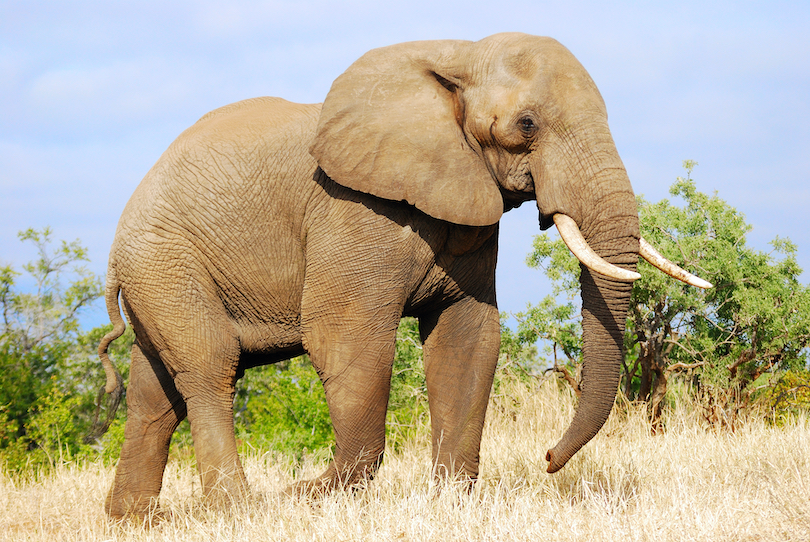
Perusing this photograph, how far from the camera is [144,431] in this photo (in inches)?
268

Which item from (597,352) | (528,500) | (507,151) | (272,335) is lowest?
(528,500)

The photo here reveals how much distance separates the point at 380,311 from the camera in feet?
17.5

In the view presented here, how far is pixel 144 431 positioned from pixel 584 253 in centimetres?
394

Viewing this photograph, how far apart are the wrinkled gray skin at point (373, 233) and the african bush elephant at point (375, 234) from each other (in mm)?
11

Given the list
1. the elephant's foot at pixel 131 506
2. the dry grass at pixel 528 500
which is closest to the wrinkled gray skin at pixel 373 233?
the dry grass at pixel 528 500

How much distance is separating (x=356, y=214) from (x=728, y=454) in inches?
165

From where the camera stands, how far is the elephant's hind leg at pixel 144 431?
6.75m

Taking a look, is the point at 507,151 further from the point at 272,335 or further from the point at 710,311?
the point at 710,311

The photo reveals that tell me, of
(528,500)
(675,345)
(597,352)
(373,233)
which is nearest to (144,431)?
(373,233)

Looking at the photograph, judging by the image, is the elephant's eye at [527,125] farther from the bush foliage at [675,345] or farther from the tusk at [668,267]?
the bush foliage at [675,345]

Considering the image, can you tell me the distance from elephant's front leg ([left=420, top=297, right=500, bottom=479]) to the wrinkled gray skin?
0.04 feet

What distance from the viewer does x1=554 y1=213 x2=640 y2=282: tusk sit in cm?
483

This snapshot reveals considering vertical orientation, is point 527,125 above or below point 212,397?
above

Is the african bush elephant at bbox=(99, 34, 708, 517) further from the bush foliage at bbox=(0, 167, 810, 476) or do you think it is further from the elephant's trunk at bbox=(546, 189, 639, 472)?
the bush foliage at bbox=(0, 167, 810, 476)
